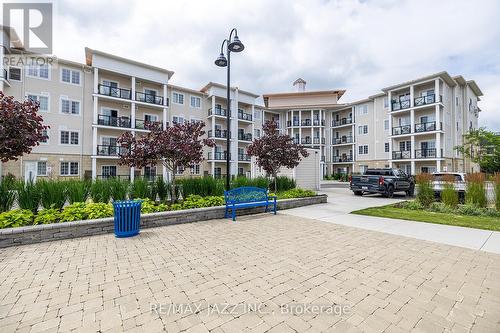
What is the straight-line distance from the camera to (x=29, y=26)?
1783cm

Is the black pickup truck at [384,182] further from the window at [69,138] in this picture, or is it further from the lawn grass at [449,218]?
the window at [69,138]

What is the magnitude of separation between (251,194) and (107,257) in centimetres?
530

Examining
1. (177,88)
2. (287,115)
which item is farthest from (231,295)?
(287,115)

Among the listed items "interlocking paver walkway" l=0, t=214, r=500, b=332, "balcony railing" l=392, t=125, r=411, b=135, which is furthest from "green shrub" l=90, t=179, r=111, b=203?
"balcony railing" l=392, t=125, r=411, b=135

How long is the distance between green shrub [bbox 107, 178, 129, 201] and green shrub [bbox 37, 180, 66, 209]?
49.6 inches

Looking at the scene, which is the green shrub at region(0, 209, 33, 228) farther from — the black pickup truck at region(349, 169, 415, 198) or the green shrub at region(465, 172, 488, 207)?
the black pickup truck at region(349, 169, 415, 198)

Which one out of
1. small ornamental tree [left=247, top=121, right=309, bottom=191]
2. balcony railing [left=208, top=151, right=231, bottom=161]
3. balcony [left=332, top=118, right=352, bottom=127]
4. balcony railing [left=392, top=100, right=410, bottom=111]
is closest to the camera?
small ornamental tree [left=247, top=121, right=309, bottom=191]

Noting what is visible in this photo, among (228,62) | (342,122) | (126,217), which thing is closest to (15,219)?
(126,217)

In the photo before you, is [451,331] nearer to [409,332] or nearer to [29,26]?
[409,332]

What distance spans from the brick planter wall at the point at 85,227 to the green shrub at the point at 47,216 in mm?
336

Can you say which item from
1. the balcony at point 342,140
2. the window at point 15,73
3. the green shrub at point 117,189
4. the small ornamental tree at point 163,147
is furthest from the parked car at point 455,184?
the window at point 15,73

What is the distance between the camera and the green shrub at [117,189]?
7935 millimetres

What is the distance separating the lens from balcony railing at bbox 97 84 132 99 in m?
26.0

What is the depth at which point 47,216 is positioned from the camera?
602 centimetres
